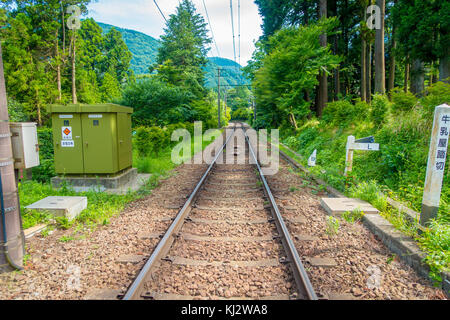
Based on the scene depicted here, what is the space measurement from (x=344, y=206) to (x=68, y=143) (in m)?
6.50

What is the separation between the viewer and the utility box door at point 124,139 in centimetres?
737

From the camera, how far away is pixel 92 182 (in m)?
6.98

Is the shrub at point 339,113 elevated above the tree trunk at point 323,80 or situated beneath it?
situated beneath

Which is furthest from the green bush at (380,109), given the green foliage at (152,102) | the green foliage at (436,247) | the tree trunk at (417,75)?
the green foliage at (152,102)

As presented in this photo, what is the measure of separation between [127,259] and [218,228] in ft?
5.10

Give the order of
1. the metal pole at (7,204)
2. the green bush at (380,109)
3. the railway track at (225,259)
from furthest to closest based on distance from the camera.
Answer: the green bush at (380,109), the metal pole at (7,204), the railway track at (225,259)

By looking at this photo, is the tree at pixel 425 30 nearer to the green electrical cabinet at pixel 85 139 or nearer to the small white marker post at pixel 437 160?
the small white marker post at pixel 437 160

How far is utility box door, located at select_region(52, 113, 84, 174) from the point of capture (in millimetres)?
6848

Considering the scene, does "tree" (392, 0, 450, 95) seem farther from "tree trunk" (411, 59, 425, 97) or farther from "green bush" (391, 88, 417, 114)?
"green bush" (391, 88, 417, 114)

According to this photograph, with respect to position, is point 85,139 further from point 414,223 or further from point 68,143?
point 414,223

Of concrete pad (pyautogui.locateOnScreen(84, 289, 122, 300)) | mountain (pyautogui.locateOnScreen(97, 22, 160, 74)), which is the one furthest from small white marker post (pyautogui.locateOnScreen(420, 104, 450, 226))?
mountain (pyautogui.locateOnScreen(97, 22, 160, 74))

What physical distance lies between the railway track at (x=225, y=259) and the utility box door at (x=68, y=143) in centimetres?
328

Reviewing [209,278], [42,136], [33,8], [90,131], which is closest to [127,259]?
→ [209,278]
